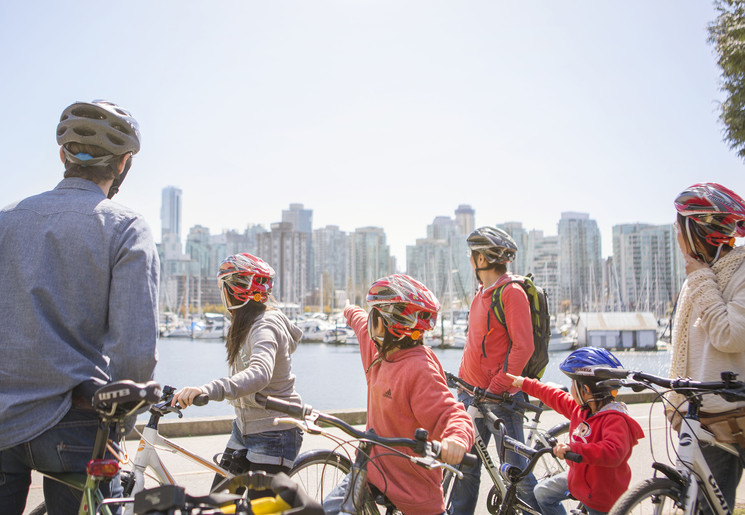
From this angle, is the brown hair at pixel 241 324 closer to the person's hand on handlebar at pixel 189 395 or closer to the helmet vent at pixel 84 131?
the person's hand on handlebar at pixel 189 395

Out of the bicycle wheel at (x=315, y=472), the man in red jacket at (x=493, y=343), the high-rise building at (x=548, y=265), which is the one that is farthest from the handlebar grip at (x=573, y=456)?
the high-rise building at (x=548, y=265)

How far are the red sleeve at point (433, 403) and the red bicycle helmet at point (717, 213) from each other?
1678 millimetres

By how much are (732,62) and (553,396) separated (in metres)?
4.73

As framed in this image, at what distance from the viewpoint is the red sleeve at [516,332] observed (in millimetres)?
4375

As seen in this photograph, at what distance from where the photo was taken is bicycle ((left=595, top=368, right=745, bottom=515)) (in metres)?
2.88

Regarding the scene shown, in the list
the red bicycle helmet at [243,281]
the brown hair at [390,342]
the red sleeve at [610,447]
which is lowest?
the red sleeve at [610,447]

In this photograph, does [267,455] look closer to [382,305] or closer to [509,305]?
[382,305]

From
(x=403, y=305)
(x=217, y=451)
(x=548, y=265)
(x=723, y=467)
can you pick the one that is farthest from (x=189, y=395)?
(x=548, y=265)

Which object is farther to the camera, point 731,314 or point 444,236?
point 444,236

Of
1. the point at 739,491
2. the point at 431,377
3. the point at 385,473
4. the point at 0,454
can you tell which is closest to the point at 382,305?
the point at 431,377

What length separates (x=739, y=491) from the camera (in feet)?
18.2

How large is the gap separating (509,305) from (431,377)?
1.78 metres

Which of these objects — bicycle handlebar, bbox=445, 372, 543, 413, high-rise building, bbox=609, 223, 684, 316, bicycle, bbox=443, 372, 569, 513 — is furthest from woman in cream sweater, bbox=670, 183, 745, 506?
high-rise building, bbox=609, 223, 684, 316

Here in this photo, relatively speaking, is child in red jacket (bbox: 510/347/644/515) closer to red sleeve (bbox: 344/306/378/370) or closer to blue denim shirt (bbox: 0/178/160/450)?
red sleeve (bbox: 344/306/378/370)
